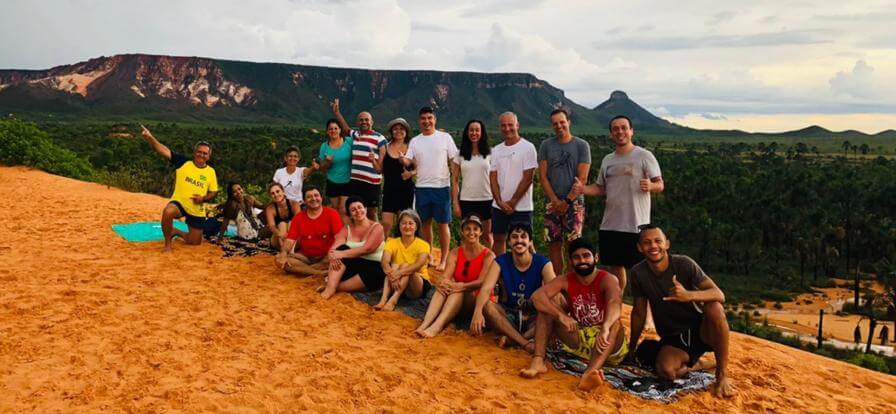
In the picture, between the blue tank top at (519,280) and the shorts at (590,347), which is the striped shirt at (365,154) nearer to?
the blue tank top at (519,280)

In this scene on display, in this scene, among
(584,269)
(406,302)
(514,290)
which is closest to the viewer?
(584,269)

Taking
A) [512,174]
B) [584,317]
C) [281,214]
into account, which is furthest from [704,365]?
[281,214]

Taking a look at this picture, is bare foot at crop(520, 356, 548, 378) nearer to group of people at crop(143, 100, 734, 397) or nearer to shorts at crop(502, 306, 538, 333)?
group of people at crop(143, 100, 734, 397)

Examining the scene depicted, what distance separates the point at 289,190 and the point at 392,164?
1.87 m

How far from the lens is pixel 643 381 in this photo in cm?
446

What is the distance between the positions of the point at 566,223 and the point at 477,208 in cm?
102

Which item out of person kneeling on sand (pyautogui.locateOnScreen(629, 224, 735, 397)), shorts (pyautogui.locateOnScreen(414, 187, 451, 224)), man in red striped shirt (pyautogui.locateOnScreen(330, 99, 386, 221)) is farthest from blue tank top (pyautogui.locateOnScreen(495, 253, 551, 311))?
man in red striped shirt (pyautogui.locateOnScreen(330, 99, 386, 221))

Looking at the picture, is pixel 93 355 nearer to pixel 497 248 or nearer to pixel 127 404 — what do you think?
pixel 127 404

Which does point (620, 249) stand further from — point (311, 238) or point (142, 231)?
point (142, 231)

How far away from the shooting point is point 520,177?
5879 millimetres

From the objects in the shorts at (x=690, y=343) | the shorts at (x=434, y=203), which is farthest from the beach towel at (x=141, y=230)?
the shorts at (x=690, y=343)

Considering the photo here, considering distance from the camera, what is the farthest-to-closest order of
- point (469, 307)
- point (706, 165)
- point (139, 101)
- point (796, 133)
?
1. point (796, 133)
2. point (139, 101)
3. point (706, 165)
4. point (469, 307)

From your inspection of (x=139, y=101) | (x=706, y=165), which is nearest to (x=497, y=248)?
(x=706, y=165)

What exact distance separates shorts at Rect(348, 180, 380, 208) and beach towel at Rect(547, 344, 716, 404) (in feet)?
11.5
